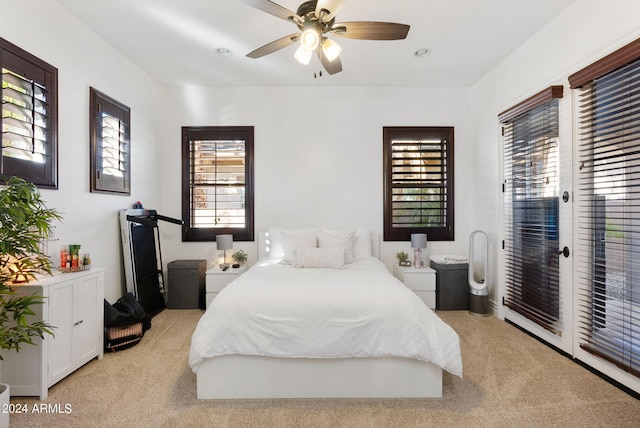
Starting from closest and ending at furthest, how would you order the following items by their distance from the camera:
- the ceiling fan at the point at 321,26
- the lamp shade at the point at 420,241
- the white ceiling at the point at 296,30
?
the ceiling fan at the point at 321,26 < the white ceiling at the point at 296,30 < the lamp shade at the point at 420,241

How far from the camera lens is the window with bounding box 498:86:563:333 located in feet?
9.05

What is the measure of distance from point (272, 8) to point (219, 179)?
103 inches

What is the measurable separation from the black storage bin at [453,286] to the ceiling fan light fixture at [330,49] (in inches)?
109

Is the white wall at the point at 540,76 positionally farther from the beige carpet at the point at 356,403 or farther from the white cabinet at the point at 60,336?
the white cabinet at the point at 60,336

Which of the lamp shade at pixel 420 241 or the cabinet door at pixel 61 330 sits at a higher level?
the lamp shade at pixel 420 241

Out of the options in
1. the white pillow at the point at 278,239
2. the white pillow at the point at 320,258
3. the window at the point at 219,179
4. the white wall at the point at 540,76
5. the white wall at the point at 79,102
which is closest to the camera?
the white wall at the point at 540,76

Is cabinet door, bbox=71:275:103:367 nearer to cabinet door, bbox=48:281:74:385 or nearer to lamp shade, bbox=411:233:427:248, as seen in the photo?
cabinet door, bbox=48:281:74:385

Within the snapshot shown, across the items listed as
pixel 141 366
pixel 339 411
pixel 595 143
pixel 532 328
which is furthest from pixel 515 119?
pixel 141 366

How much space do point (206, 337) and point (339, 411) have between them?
973 millimetres

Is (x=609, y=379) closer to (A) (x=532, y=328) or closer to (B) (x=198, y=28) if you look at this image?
(A) (x=532, y=328)

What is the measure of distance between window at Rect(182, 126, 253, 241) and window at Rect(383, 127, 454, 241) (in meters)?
1.93

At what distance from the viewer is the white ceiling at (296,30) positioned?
256cm

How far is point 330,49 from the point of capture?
7.48 feet

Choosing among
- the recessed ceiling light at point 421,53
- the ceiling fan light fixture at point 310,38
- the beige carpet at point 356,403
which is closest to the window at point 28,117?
the beige carpet at point 356,403
